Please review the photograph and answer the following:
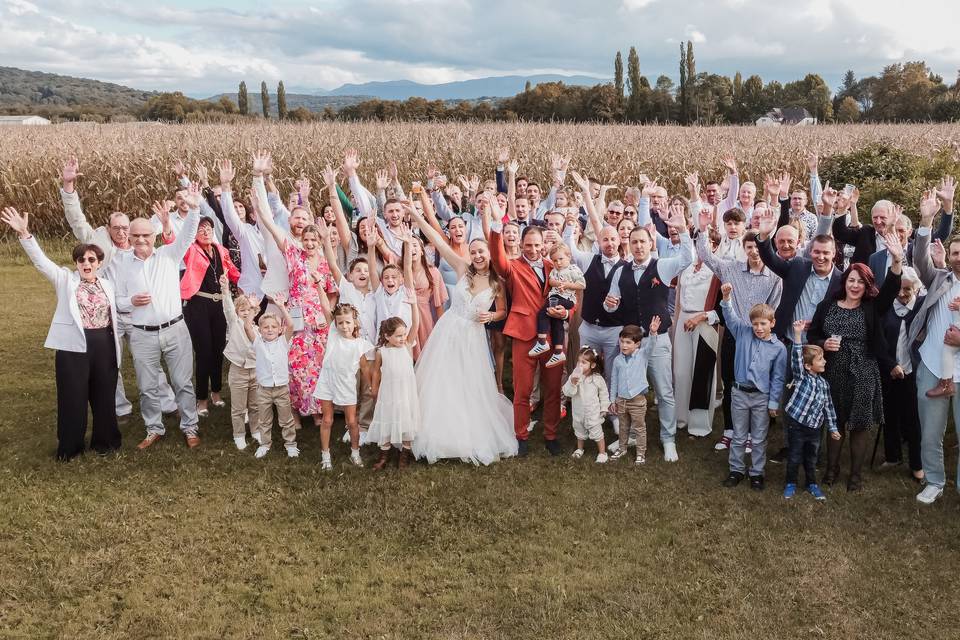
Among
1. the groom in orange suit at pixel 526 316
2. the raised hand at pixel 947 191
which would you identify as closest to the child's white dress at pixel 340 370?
the groom in orange suit at pixel 526 316

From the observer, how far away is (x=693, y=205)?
26.0ft

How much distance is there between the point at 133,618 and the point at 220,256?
4.60 m

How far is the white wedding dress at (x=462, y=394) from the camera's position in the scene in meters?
6.74

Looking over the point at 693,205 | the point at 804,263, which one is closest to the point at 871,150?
the point at 693,205

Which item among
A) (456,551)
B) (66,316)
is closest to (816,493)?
(456,551)

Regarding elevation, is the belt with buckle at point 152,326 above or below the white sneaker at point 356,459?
above

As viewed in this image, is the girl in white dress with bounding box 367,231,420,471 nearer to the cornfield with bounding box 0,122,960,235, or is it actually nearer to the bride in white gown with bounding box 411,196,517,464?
the bride in white gown with bounding box 411,196,517,464

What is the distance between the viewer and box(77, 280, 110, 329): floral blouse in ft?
21.6

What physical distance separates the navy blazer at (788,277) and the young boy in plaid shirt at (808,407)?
291mm

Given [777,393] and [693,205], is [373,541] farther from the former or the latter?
[693,205]

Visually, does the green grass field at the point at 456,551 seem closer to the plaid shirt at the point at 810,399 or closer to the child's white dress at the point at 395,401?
the child's white dress at the point at 395,401

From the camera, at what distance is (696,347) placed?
7289mm

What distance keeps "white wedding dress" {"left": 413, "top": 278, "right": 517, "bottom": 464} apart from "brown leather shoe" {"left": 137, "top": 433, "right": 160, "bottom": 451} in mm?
2812

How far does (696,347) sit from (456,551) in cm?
342
